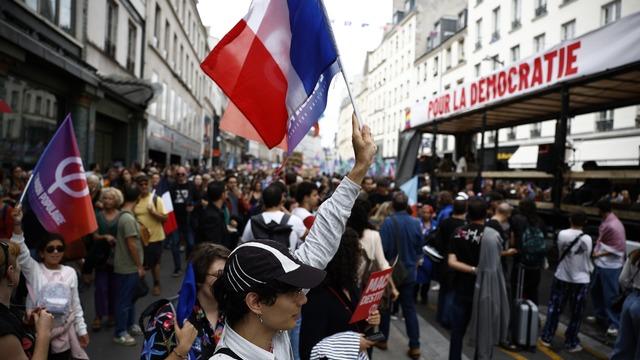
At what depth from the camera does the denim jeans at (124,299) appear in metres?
5.13

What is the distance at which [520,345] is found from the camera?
17.9 feet

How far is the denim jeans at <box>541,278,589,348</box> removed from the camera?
548 cm

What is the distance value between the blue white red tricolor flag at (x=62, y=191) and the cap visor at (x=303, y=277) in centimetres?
303

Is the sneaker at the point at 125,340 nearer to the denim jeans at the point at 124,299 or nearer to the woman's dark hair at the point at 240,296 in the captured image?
the denim jeans at the point at 124,299

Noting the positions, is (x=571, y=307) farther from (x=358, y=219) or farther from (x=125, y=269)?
(x=125, y=269)

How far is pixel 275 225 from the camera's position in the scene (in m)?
4.38

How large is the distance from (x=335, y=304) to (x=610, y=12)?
23.6 metres

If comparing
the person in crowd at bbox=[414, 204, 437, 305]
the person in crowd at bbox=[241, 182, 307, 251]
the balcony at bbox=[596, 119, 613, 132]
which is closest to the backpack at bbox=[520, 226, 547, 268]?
the person in crowd at bbox=[414, 204, 437, 305]


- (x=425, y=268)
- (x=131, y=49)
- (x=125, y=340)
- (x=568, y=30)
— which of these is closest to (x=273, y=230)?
(x=125, y=340)

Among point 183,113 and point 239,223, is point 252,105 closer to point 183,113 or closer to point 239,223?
point 239,223

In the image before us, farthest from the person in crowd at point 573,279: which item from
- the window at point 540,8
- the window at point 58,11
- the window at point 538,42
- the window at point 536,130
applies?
the window at point 540,8

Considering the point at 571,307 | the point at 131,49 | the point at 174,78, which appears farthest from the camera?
the point at 174,78

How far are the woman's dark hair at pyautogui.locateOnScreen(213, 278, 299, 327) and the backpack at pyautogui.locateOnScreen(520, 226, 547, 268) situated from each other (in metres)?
5.32

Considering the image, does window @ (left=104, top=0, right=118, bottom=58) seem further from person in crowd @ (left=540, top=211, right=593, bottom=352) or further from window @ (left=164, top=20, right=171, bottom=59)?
person in crowd @ (left=540, top=211, right=593, bottom=352)
